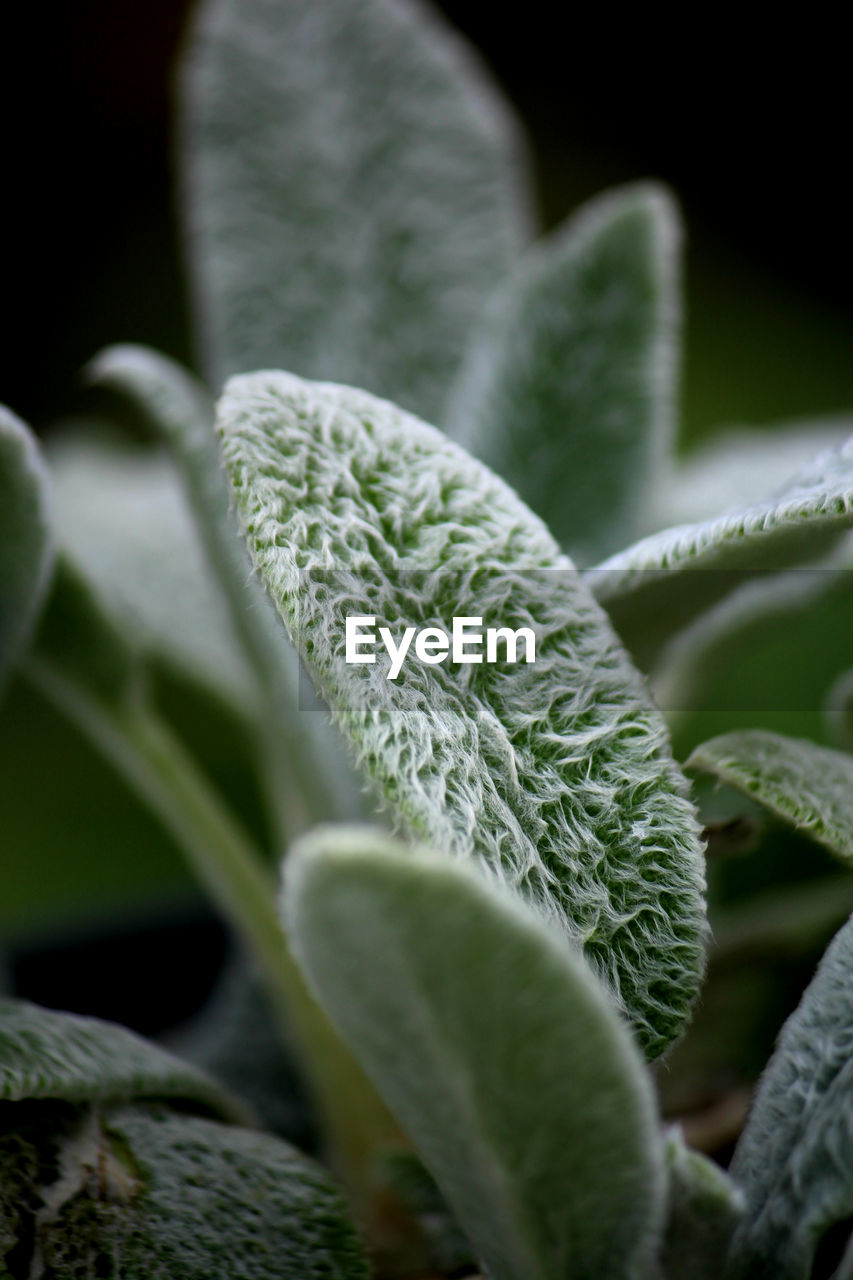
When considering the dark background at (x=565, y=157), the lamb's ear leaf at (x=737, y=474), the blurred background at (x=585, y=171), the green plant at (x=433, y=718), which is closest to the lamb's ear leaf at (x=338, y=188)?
the green plant at (x=433, y=718)

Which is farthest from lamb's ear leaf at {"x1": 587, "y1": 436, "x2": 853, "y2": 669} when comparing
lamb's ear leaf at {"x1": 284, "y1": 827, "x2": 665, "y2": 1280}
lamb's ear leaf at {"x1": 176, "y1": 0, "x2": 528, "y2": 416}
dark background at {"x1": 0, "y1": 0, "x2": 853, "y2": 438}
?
dark background at {"x1": 0, "y1": 0, "x2": 853, "y2": 438}

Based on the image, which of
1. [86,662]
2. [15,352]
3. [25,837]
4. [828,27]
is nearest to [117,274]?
[15,352]

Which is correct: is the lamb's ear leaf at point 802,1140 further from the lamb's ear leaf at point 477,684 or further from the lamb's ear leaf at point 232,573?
the lamb's ear leaf at point 232,573

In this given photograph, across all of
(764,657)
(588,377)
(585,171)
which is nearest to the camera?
(588,377)

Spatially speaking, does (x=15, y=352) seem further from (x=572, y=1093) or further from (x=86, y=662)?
(x=572, y=1093)

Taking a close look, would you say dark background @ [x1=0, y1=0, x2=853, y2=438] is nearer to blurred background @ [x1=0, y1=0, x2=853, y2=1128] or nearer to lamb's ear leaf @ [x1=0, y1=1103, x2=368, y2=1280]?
blurred background @ [x1=0, y1=0, x2=853, y2=1128]

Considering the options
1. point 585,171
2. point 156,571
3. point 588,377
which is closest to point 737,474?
point 588,377

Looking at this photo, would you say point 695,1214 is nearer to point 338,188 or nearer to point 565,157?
point 338,188
